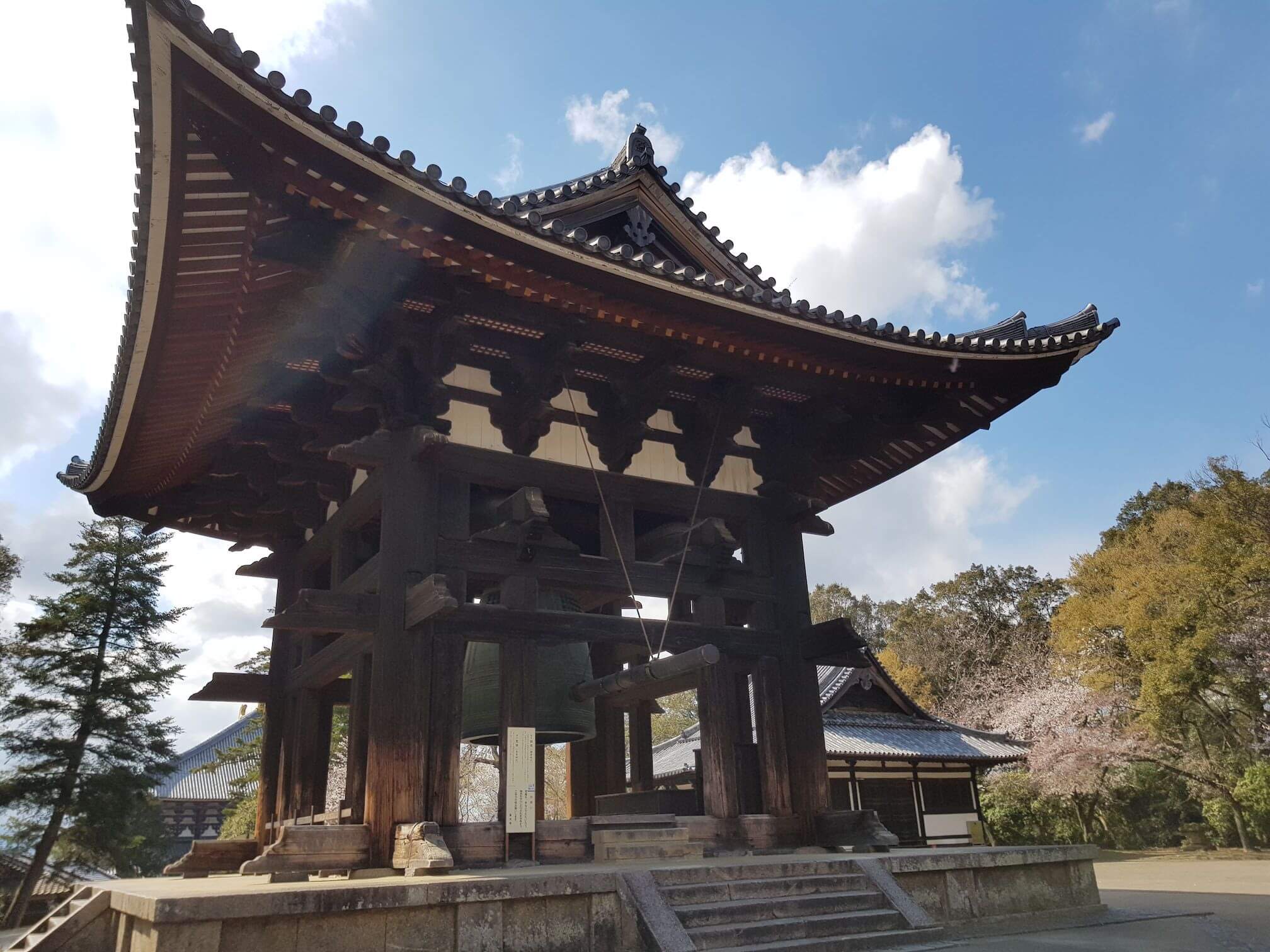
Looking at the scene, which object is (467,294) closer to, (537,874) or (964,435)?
(537,874)

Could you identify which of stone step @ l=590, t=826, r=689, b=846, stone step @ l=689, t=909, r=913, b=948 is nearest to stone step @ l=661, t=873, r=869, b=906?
stone step @ l=689, t=909, r=913, b=948

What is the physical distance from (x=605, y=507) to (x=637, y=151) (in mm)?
4064

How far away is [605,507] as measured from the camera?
8617 mm

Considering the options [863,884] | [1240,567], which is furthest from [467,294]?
[1240,567]

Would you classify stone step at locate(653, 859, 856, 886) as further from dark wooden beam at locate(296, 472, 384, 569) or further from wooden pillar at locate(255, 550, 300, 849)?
wooden pillar at locate(255, 550, 300, 849)

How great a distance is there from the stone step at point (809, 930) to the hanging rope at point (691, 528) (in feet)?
8.57

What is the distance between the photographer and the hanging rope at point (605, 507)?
8.10m

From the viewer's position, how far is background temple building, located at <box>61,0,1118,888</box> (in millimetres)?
6309

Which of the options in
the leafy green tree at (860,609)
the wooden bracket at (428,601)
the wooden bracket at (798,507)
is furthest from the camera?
the leafy green tree at (860,609)

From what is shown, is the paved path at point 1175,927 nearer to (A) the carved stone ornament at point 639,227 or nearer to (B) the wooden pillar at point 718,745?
(B) the wooden pillar at point 718,745

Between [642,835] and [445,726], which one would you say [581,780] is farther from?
[445,726]

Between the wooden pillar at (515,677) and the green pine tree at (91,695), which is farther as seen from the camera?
the green pine tree at (91,695)

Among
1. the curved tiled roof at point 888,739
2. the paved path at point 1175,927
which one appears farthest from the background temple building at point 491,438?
the curved tiled roof at point 888,739

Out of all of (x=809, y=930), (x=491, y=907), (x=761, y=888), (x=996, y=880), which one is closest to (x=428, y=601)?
(x=491, y=907)
